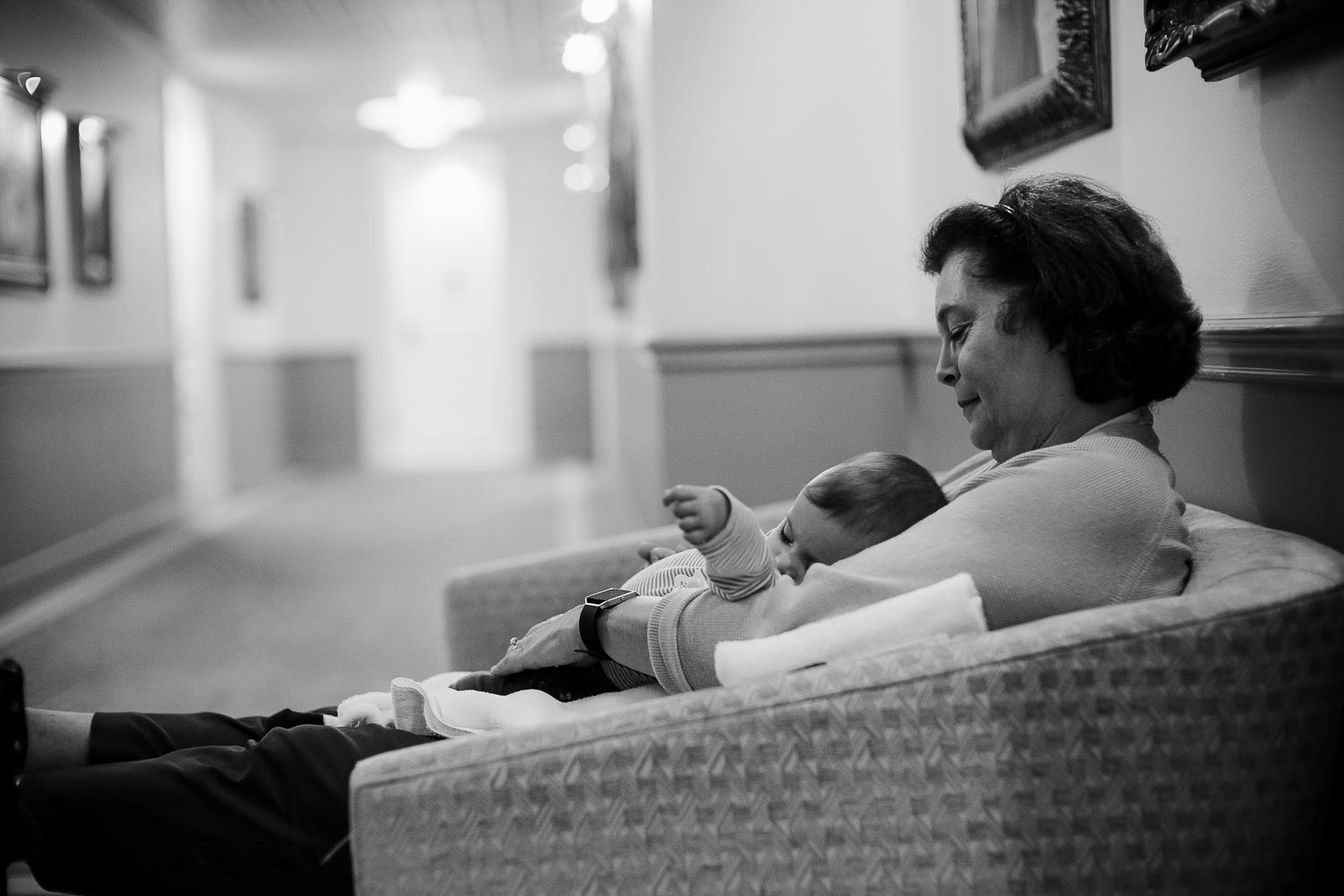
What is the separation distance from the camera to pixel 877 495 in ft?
4.36

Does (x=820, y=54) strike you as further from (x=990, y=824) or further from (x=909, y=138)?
(x=990, y=824)

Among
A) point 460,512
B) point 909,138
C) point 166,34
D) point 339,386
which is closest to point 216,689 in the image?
point 909,138

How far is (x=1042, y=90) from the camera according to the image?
86.0 inches

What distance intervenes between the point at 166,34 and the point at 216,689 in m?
4.92

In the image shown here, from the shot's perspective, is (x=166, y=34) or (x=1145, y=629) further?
(x=166, y=34)

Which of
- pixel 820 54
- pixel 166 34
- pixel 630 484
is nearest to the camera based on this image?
pixel 820 54

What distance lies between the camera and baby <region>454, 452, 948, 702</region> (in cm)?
117

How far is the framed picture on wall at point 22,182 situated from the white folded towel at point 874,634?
14.7 ft

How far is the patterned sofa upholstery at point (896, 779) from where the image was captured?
3.39ft

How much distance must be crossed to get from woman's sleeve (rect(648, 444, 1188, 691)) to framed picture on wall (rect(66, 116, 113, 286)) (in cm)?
519

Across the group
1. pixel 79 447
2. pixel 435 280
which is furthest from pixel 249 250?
pixel 79 447

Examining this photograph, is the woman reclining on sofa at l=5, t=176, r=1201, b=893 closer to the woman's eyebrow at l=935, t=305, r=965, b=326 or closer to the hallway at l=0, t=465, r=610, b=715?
the woman's eyebrow at l=935, t=305, r=965, b=326

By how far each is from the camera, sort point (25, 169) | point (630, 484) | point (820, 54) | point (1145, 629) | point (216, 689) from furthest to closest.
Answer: point (630, 484) → point (25, 169) → point (820, 54) → point (216, 689) → point (1145, 629)

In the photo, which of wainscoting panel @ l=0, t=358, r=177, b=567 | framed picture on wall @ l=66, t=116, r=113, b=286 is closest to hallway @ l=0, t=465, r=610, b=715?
wainscoting panel @ l=0, t=358, r=177, b=567
